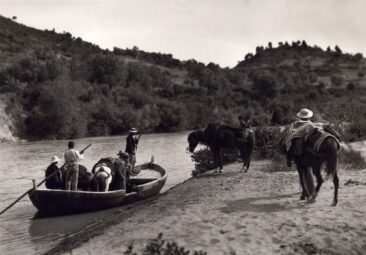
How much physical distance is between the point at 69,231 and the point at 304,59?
485 ft

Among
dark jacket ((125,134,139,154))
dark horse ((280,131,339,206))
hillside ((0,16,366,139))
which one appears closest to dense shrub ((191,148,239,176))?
dark jacket ((125,134,139,154))

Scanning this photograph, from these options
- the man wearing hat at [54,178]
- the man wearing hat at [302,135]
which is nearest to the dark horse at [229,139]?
the man wearing hat at [302,135]

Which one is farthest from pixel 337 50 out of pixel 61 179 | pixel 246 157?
pixel 61 179

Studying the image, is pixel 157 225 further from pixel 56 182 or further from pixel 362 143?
pixel 362 143

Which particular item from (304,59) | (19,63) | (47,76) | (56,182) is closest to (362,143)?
(56,182)

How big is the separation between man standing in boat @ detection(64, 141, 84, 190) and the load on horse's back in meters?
6.44

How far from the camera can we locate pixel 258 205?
453 inches

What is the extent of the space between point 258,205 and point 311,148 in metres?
1.80

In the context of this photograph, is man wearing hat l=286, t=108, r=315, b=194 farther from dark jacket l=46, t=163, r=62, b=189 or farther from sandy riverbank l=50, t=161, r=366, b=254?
dark jacket l=46, t=163, r=62, b=189

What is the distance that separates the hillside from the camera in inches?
2313

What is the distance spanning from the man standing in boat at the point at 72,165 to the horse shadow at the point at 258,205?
5352 millimetres

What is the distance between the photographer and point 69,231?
1293 cm

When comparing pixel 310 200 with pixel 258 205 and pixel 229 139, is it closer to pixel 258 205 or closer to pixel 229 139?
pixel 258 205

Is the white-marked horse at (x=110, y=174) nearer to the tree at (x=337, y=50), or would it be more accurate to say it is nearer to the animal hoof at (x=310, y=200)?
the animal hoof at (x=310, y=200)
